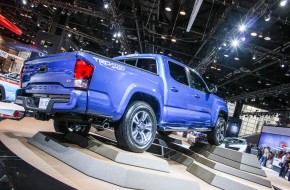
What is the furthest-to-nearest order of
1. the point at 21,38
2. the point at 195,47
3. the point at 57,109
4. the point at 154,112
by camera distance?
the point at 21,38 < the point at 195,47 < the point at 154,112 < the point at 57,109

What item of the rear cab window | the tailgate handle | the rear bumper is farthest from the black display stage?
the rear cab window

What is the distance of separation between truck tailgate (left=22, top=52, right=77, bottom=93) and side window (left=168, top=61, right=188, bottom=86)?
85.7 inches

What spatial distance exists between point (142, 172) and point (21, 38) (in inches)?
1266

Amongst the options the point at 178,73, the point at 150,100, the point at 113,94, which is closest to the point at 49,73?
the point at 113,94

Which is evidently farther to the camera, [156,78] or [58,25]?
[58,25]

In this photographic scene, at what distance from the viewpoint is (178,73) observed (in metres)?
5.47

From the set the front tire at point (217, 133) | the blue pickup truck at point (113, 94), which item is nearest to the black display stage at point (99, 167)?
the blue pickup truck at point (113, 94)

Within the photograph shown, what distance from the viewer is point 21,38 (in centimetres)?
3138

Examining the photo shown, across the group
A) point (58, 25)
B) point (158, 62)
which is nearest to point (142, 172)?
point (158, 62)

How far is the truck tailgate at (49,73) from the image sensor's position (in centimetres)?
358

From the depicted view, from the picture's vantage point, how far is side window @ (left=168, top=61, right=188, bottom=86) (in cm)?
526

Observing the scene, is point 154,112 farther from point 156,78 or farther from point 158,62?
point 158,62

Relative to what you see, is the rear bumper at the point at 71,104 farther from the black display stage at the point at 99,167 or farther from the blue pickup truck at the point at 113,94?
the black display stage at the point at 99,167

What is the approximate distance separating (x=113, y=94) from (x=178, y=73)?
83.2 inches
